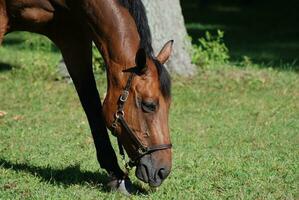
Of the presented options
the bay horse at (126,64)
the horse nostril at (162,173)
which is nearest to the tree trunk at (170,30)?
the bay horse at (126,64)

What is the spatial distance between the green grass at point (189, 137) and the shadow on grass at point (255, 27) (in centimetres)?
246

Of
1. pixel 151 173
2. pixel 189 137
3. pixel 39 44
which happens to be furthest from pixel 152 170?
pixel 39 44

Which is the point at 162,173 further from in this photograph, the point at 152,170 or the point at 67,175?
the point at 67,175

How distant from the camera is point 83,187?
514 centimetres

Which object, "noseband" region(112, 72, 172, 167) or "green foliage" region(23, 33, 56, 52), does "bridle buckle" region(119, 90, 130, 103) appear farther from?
"green foliage" region(23, 33, 56, 52)

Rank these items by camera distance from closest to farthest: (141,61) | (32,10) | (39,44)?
(141,61) → (32,10) → (39,44)

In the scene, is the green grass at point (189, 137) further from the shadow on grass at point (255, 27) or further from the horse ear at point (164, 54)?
the shadow on grass at point (255, 27)

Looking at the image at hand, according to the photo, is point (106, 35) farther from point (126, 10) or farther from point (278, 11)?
point (278, 11)

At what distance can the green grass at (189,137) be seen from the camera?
5.21 metres

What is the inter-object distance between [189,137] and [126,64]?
2.67 metres

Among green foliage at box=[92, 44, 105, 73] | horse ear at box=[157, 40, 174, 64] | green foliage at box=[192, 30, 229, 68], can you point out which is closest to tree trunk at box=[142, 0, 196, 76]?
green foliage at box=[192, 30, 229, 68]

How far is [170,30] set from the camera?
34.0 feet

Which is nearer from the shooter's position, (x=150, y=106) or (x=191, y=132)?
(x=150, y=106)

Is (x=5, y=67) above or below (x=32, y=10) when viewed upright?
below
